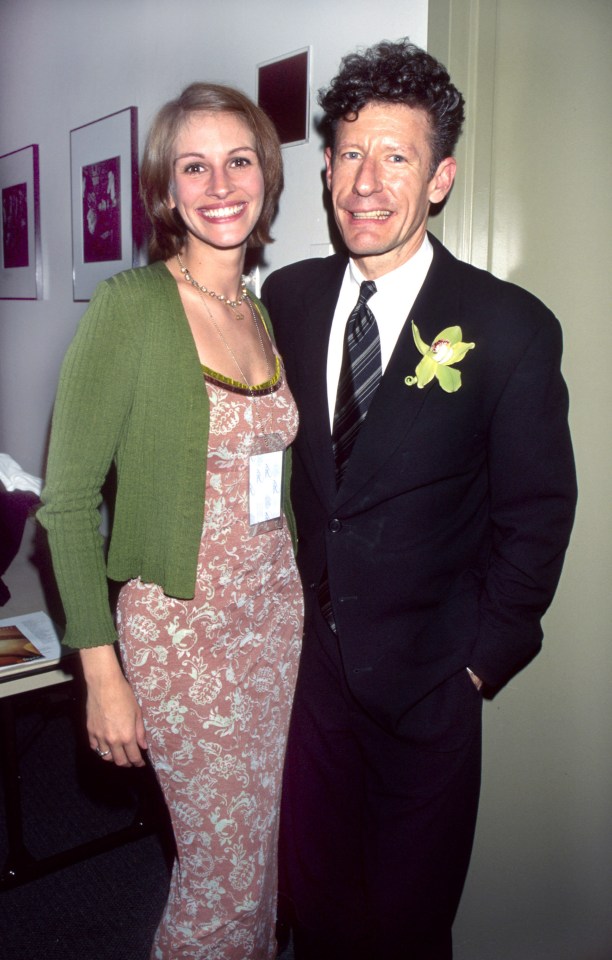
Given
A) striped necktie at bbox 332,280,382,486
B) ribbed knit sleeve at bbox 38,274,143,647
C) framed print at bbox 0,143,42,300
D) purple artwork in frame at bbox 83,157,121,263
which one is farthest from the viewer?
framed print at bbox 0,143,42,300

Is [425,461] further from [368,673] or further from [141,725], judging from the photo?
[141,725]

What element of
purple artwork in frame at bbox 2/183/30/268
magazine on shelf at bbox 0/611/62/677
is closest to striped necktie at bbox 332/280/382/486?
magazine on shelf at bbox 0/611/62/677

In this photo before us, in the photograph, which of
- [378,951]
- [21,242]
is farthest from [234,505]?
[21,242]

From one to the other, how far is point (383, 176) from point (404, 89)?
159 millimetres

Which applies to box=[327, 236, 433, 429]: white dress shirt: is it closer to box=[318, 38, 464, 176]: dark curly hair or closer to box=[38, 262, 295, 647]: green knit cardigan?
box=[318, 38, 464, 176]: dark curly hair

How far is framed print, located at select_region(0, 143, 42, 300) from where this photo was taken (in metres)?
3.44

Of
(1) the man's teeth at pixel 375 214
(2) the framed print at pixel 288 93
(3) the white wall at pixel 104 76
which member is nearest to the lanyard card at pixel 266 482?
(1) the man's teeth at pixel 375 214

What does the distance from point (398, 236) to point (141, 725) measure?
41.6 inches

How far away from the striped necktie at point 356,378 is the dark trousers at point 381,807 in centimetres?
39

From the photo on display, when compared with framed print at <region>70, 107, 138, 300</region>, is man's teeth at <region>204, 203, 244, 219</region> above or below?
below

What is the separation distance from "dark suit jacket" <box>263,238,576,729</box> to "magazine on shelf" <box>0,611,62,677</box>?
0.84 meters

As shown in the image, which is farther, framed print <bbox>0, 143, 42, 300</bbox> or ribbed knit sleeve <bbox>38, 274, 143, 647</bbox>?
framed print <bbox>0, 143, 42, 300</bbox>

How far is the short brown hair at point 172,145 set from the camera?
4.65 feet

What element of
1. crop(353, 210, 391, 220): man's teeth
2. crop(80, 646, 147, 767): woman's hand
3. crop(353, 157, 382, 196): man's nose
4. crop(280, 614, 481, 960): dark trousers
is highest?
crop(353, 157, 382, 196): man's nose
